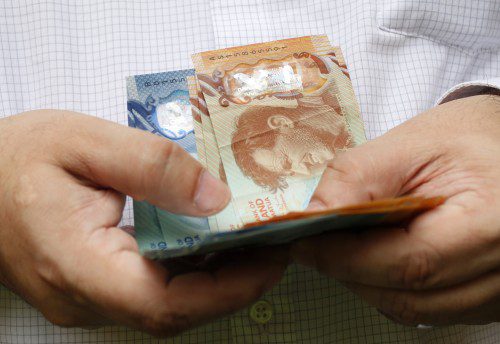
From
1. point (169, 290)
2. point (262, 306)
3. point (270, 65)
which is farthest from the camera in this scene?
point (270, 65)

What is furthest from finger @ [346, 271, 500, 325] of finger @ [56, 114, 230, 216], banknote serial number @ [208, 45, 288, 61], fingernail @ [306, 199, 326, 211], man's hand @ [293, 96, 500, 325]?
banknote serial number @ [208, 45, 288, 61]

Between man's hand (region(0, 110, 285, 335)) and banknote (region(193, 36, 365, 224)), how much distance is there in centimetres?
19

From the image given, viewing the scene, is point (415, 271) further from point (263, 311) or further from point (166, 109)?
point (166, 109)

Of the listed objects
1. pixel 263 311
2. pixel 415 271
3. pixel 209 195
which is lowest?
pixel 263 311

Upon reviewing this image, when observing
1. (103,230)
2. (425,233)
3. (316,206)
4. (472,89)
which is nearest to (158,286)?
(103,230)

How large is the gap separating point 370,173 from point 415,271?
5.4 inches

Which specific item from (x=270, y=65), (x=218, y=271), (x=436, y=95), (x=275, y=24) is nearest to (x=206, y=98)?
(x=270, y=65)

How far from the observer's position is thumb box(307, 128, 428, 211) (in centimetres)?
56

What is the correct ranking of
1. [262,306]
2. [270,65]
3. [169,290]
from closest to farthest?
[169,290], [262,306], [270,65]

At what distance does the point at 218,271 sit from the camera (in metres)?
0.53

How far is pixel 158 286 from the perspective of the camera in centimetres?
52

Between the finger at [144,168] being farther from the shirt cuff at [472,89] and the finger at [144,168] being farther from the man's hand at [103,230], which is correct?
the shirt cuff at [472,89]

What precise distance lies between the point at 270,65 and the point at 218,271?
0.44m

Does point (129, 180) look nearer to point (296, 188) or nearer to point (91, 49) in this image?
point (296, 188)
